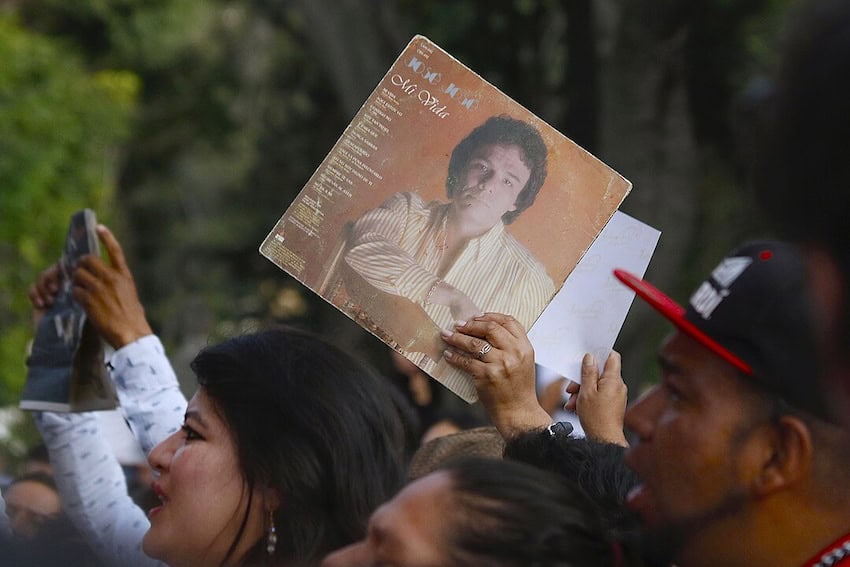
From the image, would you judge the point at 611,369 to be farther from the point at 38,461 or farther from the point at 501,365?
the point at 38,461

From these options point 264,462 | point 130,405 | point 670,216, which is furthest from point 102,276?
point 670,216

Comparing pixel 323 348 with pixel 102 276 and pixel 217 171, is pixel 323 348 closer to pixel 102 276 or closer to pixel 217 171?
pixel 102 276

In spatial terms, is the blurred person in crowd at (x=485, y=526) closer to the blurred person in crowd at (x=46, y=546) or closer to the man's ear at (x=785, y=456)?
the man's ear at (x=785, y=456)

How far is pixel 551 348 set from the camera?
2.39 m

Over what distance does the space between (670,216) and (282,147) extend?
27.6 feet

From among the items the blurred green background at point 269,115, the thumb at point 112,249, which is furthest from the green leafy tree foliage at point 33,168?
the thumb at point 112,249

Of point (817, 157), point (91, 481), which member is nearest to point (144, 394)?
point (91, 481)

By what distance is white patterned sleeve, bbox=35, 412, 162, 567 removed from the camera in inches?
106

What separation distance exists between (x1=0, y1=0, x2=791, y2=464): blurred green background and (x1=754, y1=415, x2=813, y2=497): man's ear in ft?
1.17

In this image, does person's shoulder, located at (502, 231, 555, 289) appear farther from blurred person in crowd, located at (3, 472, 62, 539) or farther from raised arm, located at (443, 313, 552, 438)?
blurred person in crowd, located at (3, 472, 62, 539)

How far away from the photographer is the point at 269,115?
1650 cm

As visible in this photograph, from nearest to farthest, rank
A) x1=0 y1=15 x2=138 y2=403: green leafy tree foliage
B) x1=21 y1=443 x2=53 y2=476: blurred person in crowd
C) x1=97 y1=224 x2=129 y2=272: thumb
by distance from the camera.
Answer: x1=97 y1=224 x2=129 y2=272: thumb
x1=21 y1=443 x2=53 y2=476: blurred person in crowd
x1=0 y1=15 x2=138 y2=403: green leafy tree foliage

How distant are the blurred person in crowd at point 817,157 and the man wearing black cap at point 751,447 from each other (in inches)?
8.2

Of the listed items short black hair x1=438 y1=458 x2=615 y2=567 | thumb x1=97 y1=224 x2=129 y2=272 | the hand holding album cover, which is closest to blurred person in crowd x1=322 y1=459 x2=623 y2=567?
short black hair x1=438 y1=458 x2=615 y2=567
